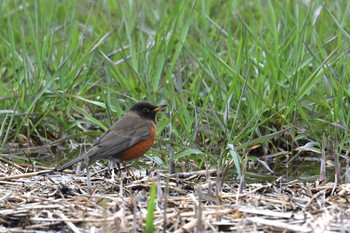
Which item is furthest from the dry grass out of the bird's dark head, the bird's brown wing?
the bird's dark head

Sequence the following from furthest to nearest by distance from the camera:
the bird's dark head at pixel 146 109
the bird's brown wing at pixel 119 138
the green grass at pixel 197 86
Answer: the bird's dark head at pixel 146 109 → the green grass at pixel 197 86 → the bird's brown wing at pixel 119 138

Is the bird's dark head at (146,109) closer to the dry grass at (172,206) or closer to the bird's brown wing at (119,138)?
the bird's brown wing at (119,138)

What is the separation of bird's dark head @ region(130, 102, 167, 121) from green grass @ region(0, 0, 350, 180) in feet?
0.36

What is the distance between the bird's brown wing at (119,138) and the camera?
638 centimetres

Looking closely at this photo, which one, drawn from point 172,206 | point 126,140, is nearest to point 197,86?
point 126,140

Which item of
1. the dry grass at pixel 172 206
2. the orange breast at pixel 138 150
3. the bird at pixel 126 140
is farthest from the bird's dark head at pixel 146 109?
the dry grass at pixel 172 206

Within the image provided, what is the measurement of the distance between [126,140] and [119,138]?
6 centimetres

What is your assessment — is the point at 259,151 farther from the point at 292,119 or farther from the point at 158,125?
the point at 158,125

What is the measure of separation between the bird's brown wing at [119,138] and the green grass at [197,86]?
198 mm

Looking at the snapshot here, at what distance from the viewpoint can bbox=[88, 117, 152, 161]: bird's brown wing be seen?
638 cm

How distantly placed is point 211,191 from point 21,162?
2022 millimetres

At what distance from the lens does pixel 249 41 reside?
26.3ft

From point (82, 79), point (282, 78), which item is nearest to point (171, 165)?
point (282, 78)

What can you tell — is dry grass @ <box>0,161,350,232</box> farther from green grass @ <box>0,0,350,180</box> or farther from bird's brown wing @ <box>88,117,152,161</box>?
green grass @ <box>0,0,350,180</box>
